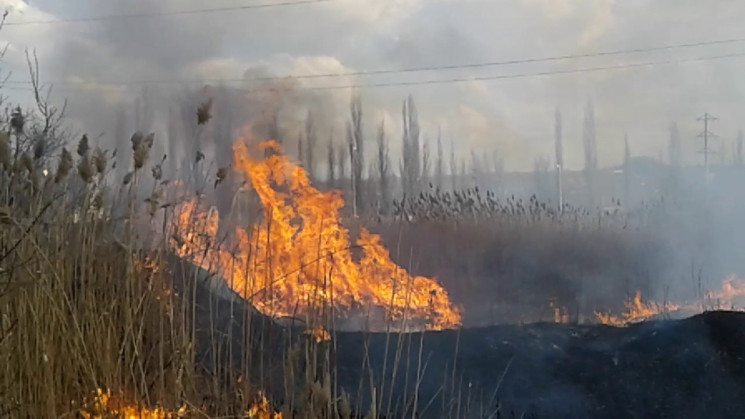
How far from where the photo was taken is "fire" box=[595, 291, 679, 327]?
809 cm

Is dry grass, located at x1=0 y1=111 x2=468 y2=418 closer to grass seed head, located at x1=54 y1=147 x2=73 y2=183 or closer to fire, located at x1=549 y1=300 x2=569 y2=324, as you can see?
grass seed head, located at x1=54 y1=147 x2=73 y2=183

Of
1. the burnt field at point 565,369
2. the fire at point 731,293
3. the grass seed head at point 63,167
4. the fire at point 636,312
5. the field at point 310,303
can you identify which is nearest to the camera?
the grass seed head at point 63,167

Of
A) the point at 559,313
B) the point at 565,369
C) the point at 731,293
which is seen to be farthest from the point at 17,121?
the point at 731,293

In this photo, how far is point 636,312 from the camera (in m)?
8.42

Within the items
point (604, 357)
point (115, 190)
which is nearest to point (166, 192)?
point (115, 190)

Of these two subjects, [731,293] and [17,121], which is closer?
[17,121]

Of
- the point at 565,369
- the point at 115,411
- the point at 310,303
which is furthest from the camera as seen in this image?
the point at 565,369

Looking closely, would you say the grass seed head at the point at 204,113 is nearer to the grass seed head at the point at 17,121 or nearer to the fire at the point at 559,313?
the grass seed head at the point at 17,121

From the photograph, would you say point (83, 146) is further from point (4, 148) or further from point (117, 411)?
point (117, 411)

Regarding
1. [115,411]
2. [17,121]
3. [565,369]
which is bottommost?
[565,369]

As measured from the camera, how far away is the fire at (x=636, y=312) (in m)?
8.09

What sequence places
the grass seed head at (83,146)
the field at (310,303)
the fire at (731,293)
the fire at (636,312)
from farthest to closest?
1. the fire at (731,293)
2. the fire at (636,312)
3. the grass seed head at (83,146)
4. the field at (310,303)

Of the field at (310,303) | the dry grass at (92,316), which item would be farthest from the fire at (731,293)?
the dry grass at (92,316)

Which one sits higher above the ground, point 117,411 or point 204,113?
point 204,113
